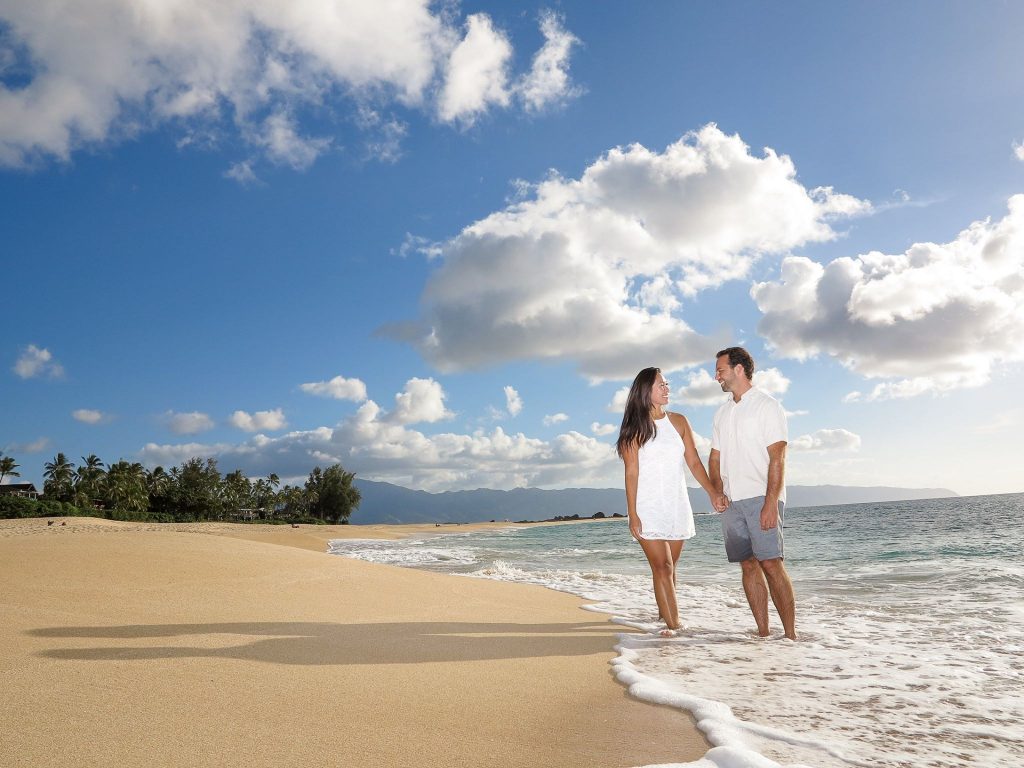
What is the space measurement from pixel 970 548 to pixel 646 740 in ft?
70.0

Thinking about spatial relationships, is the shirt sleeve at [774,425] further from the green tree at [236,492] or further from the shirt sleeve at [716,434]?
the green tree at [236,492]

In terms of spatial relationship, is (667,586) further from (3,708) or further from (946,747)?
(3,708)

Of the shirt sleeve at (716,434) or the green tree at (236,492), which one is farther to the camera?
the green tree at (236,492)

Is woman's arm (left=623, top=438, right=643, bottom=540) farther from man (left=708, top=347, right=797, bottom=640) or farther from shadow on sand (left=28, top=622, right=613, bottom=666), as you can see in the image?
shadow on sand (left=28, top=622, right=613, bottom=666)

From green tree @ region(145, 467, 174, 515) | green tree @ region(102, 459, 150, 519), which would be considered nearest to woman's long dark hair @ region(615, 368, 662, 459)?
green tree @ region(102, 459, 150, 519)

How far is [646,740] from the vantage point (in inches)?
120

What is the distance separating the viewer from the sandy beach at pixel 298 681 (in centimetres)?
276

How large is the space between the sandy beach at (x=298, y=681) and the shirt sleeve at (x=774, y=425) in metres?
2.27

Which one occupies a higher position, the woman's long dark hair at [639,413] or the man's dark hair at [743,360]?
the man's dark hair at [743,360]

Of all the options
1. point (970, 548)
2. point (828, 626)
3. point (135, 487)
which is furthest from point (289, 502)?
point (828, 626)

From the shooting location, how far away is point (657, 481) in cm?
587

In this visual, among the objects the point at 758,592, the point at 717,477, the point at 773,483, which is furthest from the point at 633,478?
the point at 758,592

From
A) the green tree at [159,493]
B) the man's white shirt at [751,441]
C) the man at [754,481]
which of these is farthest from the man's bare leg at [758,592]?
the green tree at [159,493]

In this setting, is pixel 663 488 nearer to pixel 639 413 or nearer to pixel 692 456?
pixel 692 456
